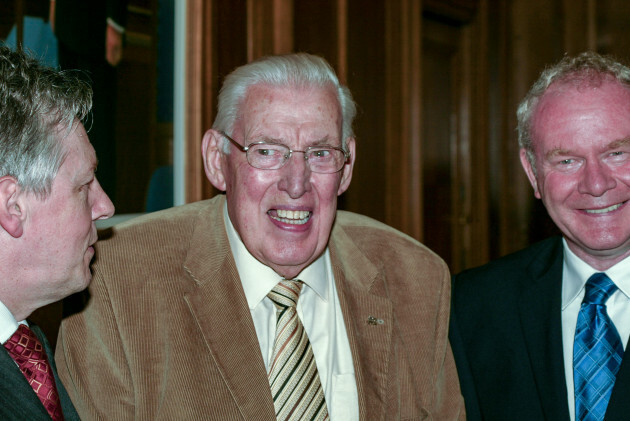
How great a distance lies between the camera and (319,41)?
3.96 meters

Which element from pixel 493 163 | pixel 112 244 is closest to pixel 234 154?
pixel 112 244

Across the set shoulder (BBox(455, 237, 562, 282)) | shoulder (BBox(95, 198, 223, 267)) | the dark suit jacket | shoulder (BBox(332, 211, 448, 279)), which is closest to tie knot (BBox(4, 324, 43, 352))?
shoulder (BBox(95, 198, 223, 267))

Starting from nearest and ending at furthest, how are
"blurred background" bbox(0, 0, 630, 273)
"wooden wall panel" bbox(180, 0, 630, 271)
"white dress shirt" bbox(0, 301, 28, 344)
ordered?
"white dress shirt" bbox(0, 301, 28, 344) < "blurred background" bbox(0, 0, 630, 273) < "wooden wall panel" bbox(180, 0, 630, 271)

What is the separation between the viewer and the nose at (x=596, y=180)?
192cm

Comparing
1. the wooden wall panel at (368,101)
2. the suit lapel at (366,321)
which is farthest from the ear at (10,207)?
the wooden wall panel at (368,101)

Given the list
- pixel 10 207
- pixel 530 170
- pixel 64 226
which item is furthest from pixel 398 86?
pixel 10 207

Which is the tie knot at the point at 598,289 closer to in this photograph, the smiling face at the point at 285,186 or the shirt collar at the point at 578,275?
the shirt collar at the point at 578,275

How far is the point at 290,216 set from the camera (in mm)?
1943

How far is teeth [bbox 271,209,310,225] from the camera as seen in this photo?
194 centimetres

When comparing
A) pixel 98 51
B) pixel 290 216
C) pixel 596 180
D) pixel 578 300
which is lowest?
pixel 578 300

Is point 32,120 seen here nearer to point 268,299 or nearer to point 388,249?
point 268,299

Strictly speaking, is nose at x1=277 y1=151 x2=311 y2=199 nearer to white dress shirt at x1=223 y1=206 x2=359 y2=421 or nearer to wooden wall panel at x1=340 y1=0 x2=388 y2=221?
white dress shirt at x1=223 y1=206 x2=359 y2=421

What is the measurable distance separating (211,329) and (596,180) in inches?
46.9

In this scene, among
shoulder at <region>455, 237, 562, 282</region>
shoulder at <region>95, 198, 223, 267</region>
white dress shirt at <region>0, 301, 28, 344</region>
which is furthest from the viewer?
shoulder at <region>455, 237, 562, 282</region>
